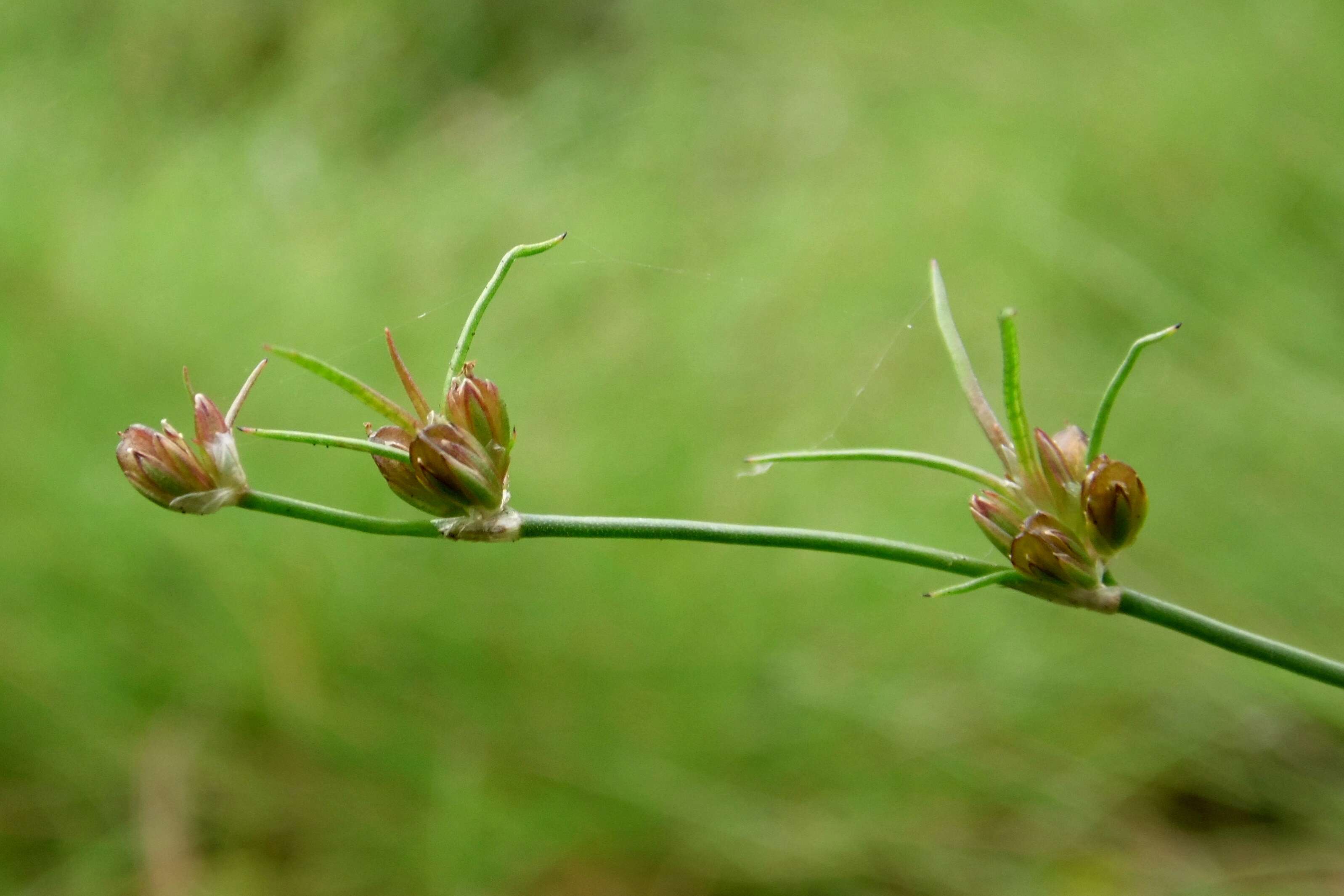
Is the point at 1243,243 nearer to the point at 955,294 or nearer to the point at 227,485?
the point at 955,294

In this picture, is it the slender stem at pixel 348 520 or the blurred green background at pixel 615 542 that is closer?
the slender stem at pixel 348 520

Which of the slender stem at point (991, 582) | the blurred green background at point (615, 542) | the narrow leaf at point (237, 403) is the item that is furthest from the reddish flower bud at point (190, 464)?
the blurred green background at point (615, 542)

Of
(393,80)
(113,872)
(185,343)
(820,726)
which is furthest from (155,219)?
(820,726)

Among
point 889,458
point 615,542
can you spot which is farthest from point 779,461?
point 615,542

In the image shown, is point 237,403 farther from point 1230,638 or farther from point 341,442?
point 1230,638

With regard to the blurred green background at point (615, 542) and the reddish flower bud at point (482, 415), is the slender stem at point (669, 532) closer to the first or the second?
the reddish flower bud at point (482, 415)

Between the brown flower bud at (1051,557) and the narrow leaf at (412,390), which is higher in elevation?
the narrow leaf at (412,390)
